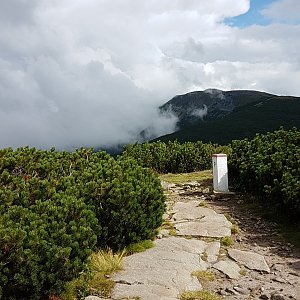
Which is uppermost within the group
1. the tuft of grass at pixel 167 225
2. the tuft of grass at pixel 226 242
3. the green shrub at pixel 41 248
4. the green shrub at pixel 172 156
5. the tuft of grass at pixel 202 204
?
the green shrub at pixel 172 156

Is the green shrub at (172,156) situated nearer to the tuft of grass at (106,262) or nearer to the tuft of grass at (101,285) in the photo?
the tuft of grass at (106,262)

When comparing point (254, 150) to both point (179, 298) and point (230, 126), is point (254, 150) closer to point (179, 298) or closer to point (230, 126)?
point (179, 298)

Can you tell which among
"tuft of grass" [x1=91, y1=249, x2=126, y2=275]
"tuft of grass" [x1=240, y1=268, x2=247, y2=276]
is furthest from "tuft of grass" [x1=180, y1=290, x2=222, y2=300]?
"tuft of grass" [x1=91, y1=249, x2=126, y2=275]

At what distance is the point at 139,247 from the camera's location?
7.54 metres

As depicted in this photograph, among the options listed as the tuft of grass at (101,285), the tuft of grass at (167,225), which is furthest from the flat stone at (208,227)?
the tuft of grass at (101,285)

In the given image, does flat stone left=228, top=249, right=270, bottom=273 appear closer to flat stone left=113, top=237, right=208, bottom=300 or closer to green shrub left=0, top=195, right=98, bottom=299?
flat stone left=113, top=237, right=208, bottom=300

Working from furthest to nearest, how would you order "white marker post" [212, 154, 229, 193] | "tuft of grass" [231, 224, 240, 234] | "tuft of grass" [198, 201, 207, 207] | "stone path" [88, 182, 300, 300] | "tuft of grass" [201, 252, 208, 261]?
"white marker post" [212, 154, 229, 193] → "tuft of grass" [198, 201, 207, 207] → "tuft of grass" [231, 224, 240, 234] → "tuft of grass" [201, 252, 208, 261] → "stone path" [88, 182, 300, 300]

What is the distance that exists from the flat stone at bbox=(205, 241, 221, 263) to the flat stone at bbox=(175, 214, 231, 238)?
48cm

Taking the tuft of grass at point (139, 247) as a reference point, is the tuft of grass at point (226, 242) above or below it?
below

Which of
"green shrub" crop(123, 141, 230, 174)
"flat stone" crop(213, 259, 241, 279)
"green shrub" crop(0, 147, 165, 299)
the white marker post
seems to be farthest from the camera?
"green shrub" crop(123, 141, 230, 174)

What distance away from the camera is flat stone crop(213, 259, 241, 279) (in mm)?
6693

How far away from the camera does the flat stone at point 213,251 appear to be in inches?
290

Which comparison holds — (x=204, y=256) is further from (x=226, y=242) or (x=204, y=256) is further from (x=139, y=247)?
(x=139, y=247)

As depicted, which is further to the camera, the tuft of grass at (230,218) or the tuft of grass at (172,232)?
the tuft of grass at (230,218)
